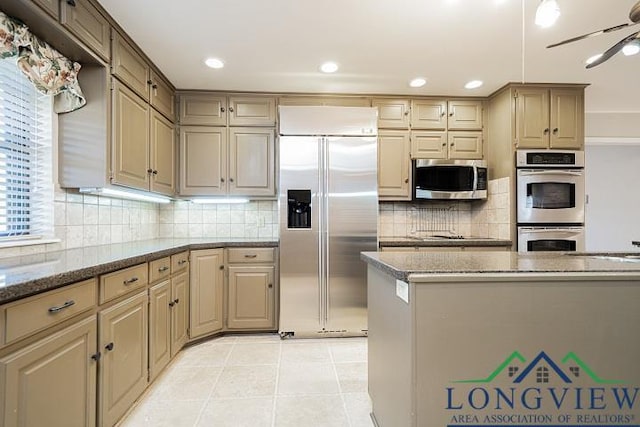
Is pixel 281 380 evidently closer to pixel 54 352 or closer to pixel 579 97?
pixel 54 352

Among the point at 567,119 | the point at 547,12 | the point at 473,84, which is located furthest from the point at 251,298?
the point at 567,119

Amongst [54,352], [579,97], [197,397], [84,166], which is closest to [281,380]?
[197,397]

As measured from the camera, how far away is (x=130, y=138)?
2.30 metres

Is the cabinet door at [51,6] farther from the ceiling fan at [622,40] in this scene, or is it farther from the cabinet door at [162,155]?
the ceiling fan at [622,40]

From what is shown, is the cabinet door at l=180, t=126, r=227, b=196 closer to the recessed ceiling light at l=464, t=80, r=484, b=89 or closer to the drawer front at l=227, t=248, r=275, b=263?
the drawer front at l=227, t=248, r=275, b=263

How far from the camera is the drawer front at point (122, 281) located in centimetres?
148

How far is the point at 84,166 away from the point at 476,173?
3342 millimetres

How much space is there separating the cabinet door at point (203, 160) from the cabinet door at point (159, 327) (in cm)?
116

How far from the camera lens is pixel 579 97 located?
10.2 feet

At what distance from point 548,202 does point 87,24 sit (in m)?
3.83

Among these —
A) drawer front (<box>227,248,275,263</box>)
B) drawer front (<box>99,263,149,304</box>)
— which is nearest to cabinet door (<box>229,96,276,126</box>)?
drawer front (<box>227,248,275,263</box>)

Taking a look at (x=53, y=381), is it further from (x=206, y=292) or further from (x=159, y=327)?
(x=206, y=292)

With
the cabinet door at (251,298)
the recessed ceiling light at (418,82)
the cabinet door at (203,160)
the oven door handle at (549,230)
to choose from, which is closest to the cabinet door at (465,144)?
the recessed ceiling light at (418,82)

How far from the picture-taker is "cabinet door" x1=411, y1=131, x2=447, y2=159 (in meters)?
3.34
